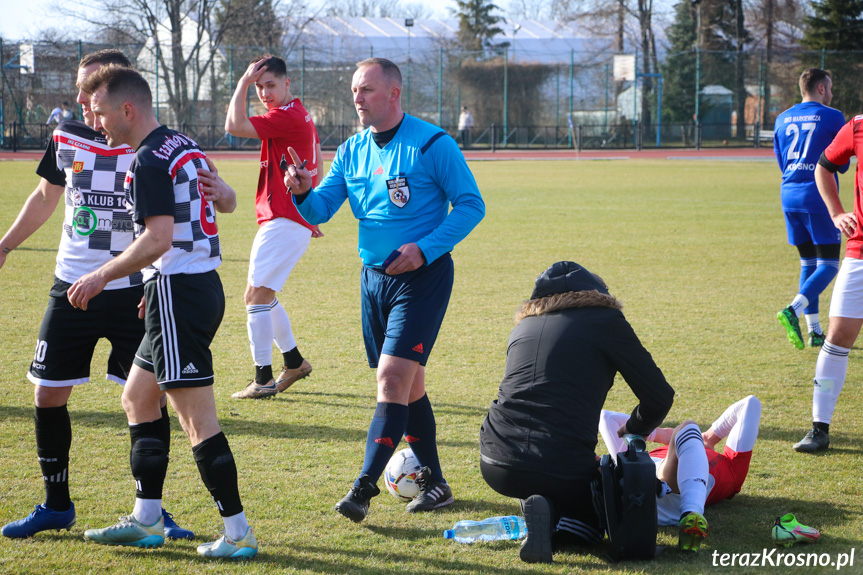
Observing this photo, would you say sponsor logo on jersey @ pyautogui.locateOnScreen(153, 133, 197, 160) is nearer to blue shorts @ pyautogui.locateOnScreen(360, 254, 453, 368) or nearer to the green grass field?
blue shorts @ pyautogui.locateOnScreen(360, 254, 453, 368)

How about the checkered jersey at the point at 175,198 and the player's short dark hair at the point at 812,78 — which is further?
the player's short dark hair at the point at 812,78

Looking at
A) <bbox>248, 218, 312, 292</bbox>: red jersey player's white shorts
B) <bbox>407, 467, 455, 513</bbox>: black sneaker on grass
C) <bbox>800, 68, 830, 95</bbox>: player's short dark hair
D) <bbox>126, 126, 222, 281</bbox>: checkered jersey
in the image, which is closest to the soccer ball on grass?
<bbox>407, 467, 455, 513</bbox>: black sneaker on grass

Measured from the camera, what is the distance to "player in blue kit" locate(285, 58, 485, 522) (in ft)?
12.6

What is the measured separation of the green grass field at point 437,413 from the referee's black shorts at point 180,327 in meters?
0.78

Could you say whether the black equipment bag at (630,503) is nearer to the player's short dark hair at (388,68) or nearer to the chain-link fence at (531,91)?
the player's short dark hair at (388,68)

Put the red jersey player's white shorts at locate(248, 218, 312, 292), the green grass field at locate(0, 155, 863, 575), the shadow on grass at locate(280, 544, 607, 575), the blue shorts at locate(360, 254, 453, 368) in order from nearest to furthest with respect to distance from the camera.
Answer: the shadow on grass at locate(280, 544, 607, 575) → the green grass field at locate(0, 155, 863, 575) → the blue shorts at locate(360, 254, 453, 368) → the red jersey player's white shorts at locate(248, 218, 312, 292)

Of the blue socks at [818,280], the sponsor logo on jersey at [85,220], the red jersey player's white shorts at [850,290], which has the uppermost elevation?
the sponsor logo on jersey at [85,220]

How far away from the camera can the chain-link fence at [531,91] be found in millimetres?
39406

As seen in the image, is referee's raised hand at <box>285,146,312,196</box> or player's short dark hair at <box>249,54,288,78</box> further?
player's short dark hair at <box>249,54,288,78</box>

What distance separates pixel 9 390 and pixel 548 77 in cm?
4115

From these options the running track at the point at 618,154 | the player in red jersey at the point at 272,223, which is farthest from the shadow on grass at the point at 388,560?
the running track at the point at 618,154

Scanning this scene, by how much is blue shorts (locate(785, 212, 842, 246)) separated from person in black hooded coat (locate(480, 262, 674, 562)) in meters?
5.14

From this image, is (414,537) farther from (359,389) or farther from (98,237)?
(359,389)

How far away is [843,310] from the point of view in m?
4.81
